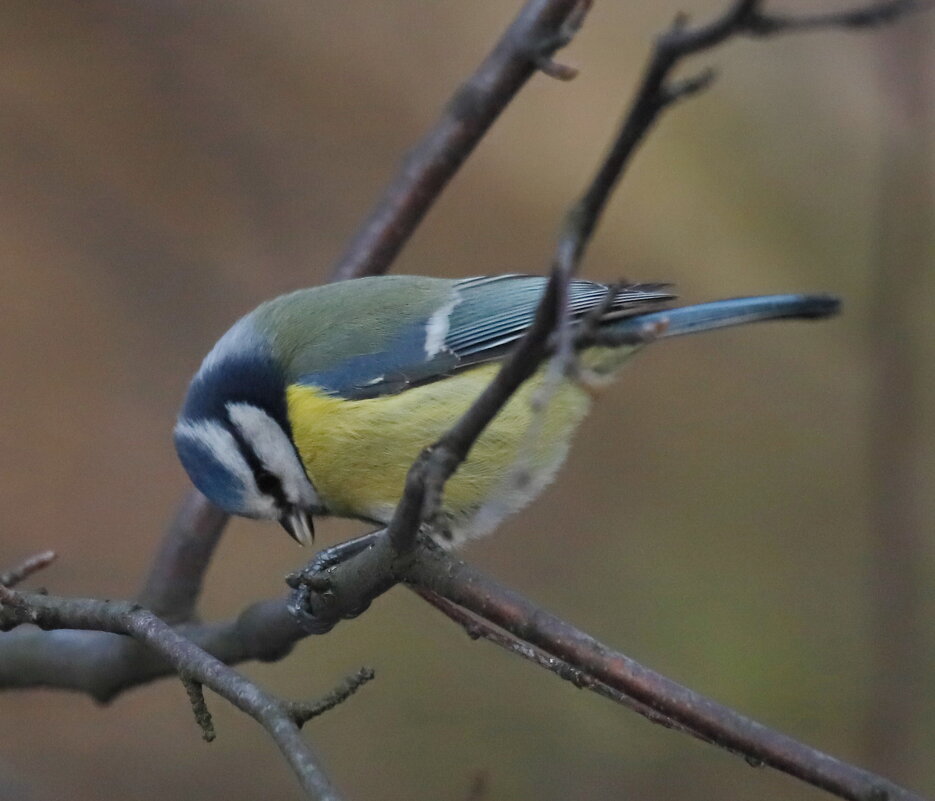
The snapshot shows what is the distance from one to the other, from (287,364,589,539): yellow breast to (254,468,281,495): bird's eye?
4cm

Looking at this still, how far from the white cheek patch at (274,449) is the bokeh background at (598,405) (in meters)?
0.78

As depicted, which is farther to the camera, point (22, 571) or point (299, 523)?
point (299, 523)

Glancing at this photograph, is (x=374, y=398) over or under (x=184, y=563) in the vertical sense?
over

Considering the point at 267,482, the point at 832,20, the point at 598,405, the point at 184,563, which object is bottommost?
the point at 598,405

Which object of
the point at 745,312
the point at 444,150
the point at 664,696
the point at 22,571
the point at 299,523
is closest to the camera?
the point at 664,696

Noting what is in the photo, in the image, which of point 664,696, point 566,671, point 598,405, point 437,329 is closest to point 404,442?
point 437,329

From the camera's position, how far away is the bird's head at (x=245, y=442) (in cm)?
114

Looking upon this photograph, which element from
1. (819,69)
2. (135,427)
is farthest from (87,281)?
(819,69)

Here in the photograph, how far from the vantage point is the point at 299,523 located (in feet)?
4.00

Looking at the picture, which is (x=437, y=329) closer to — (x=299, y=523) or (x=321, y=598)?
(x=299, y=523)

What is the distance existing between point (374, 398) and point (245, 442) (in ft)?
0.49

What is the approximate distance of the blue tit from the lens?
1.13 meters

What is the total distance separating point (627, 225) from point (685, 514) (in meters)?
0.59

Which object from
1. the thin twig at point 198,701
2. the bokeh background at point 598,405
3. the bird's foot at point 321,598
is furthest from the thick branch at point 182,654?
the bokeh background at point 598,405
